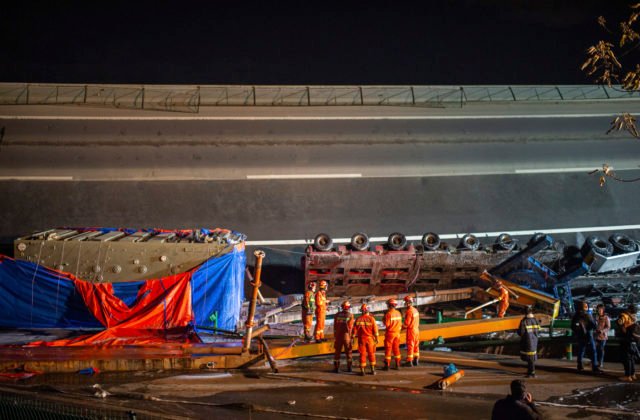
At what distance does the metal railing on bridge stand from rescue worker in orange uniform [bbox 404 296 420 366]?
16199 millimetres

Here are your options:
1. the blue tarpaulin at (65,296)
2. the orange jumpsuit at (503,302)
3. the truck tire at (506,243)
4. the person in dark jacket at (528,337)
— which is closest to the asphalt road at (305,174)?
the truck tire at (506,243)

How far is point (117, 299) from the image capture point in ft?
48.6

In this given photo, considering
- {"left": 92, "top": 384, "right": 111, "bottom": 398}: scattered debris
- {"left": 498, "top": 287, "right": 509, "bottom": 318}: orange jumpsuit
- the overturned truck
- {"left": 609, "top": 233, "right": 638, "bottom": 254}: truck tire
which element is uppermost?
{"left": 609, "top": 233, "right": 638, "bottom": 254}: truck tire

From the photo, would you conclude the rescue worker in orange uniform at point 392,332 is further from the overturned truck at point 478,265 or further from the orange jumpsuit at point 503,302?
the overturned truck at point 478,265

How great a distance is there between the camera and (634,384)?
1113cm

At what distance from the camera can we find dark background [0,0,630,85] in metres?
26.9

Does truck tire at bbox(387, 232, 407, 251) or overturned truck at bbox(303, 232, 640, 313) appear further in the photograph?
truck tire at bbox(387, 232, 407, 251)

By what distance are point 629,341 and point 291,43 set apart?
21935 millimetres

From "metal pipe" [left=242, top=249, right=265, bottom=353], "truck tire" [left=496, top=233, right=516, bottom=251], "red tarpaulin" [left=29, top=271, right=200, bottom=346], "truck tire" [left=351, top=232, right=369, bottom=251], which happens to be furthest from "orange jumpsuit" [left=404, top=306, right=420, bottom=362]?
"truck tire" [left=496, top=233, right=516, bottom=251]

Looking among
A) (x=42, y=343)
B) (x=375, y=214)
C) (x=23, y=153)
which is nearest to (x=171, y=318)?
(x=42, y=343)

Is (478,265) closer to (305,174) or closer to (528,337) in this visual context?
(528,337)

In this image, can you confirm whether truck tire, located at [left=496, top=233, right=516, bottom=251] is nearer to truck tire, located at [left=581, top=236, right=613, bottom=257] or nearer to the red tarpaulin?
truck tire, located at [left=581, top=236, right=613, bottom=257]

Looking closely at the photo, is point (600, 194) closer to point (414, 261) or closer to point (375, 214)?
point (375, 214)

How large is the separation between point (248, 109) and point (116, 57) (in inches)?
270
